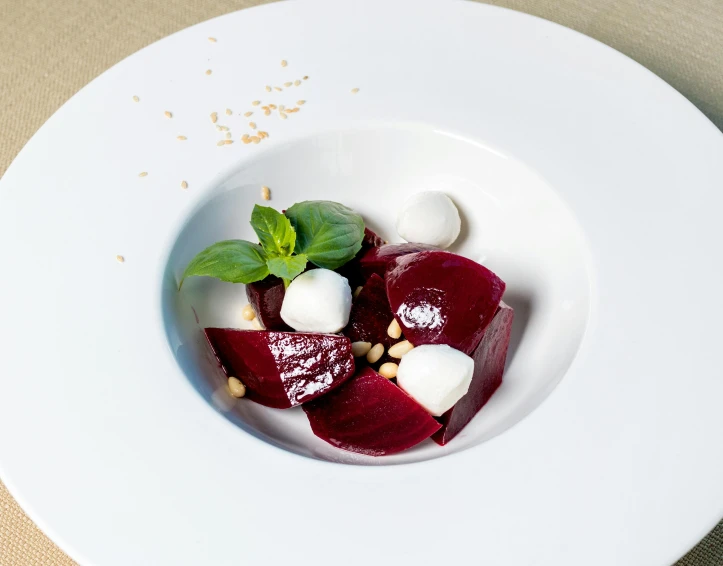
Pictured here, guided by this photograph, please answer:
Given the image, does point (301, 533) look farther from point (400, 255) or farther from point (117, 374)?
point (400, 255)

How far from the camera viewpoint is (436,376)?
4.65 feet

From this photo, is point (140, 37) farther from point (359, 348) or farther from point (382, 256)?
point (359, 348)

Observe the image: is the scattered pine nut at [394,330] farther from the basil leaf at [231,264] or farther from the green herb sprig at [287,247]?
the basil leaf at [231,264]

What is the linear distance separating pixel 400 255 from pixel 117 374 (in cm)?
62

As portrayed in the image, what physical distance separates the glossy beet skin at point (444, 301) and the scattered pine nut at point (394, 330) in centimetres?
10

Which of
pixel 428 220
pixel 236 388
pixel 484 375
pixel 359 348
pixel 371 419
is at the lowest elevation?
pixel 236 388

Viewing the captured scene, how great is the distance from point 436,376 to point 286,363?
0.99ft

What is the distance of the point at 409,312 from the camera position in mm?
1488

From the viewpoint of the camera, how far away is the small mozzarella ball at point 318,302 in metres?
1.53

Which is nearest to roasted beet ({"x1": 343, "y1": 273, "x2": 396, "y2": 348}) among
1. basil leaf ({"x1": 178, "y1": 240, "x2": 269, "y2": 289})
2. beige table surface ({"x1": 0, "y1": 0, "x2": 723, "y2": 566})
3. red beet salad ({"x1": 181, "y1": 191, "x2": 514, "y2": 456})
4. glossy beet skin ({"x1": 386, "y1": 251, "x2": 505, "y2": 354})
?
red beet salad ({"x1": 181, "y1": 191, "x2": 514, "y2": 456})

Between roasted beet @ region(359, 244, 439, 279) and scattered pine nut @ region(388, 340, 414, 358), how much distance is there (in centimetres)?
17

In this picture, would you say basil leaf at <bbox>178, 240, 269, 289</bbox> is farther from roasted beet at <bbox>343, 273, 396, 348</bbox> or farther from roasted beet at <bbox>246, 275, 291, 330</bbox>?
roasted beet at <bbox>343, 273, 396, 348</bbox>

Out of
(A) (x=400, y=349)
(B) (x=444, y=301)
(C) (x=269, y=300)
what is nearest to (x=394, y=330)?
(A) (x=400, y=349)

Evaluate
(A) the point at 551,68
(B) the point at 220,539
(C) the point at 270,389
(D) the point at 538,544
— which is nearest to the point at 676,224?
(A) the point at 551,68
